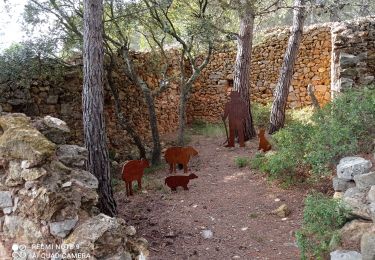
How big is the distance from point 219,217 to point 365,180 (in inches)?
81.5

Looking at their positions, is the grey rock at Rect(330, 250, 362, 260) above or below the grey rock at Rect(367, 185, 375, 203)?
below

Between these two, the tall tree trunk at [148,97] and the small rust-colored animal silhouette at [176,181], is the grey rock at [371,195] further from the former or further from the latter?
the tall tree trunk at [148,97]

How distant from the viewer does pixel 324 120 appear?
4949mm

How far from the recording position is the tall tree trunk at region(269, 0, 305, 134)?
8398 millimetres

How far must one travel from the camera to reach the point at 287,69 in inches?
341

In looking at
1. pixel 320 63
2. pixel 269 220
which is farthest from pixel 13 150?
pixel 320 63

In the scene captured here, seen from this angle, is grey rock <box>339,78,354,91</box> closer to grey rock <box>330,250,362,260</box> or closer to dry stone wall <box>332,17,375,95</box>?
dry stone wall <box>332,17,375,95</box>

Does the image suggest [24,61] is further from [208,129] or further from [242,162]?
[208,129]

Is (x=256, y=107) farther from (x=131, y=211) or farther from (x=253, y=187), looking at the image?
(x=131, y=211)

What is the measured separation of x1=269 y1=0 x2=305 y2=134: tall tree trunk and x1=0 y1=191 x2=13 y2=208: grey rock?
22.2 ft

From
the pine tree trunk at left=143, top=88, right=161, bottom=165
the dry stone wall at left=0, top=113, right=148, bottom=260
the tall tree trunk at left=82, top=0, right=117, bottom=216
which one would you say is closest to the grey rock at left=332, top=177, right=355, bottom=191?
the dry stone wall at left=0, top=113, right=148, bottom=260

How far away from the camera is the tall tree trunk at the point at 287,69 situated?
8.40 metres

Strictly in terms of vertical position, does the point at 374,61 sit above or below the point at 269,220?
above

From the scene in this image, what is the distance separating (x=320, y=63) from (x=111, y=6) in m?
6.83
